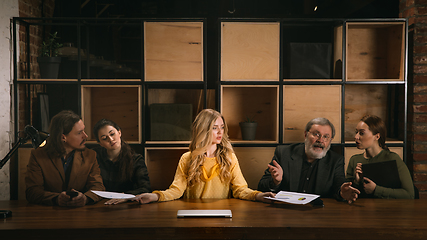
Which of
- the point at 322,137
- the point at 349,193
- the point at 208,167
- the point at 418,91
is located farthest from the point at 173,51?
the point at 418,91

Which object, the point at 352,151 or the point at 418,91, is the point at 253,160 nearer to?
the point at 352,151

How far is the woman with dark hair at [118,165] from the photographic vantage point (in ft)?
8.79

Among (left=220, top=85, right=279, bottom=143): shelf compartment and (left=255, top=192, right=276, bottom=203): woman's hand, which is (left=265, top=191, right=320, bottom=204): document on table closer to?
(left=255, top=192, right=276, bottom=203): woman's hand

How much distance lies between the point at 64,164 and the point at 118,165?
41cm

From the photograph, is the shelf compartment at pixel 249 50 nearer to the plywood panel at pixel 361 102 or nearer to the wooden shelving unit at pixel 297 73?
the wooden shelving unit at pixel 297 73

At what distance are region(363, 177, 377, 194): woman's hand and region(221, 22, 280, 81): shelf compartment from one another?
1161 mm

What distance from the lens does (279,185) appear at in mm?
2682

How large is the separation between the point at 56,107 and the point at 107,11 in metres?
3.65

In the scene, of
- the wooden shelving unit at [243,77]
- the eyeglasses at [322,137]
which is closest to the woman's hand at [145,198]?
the wooden shelving unit at [243,77]

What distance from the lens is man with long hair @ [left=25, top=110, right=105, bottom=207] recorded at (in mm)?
2432

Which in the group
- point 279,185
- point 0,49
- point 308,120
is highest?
point 0,49

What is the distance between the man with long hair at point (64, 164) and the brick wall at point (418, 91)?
2.92 meters

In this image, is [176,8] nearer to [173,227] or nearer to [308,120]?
[308,120]

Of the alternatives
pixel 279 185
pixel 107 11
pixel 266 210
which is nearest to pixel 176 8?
pixel 107 11
